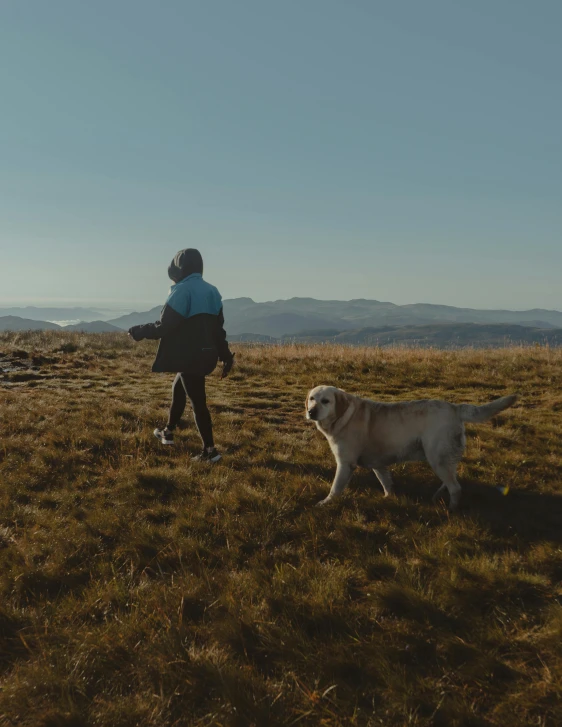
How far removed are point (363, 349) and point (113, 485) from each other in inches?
582

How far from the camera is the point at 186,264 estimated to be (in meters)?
6.52

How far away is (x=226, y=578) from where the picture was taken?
3.71m

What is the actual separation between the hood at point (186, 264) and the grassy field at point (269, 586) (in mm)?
2737

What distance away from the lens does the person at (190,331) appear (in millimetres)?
6375

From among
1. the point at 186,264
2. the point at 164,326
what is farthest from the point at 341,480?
the point at 186,264

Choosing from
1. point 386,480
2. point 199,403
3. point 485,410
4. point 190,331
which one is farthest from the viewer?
point 199,403

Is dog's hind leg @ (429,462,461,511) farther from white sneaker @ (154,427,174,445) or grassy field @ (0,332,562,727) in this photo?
white sneaker @ (154,427,174,445)

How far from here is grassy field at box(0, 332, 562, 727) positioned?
2.57 meters

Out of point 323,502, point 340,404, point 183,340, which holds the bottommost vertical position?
point 323,502

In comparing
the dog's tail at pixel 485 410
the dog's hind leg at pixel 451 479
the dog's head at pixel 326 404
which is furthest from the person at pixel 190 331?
the dog's tail at pixel 485 410

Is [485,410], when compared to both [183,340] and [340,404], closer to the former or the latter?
[340,404]

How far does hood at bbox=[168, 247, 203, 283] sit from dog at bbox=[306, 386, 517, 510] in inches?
108

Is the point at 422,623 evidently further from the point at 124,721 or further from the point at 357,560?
the point at 124,721

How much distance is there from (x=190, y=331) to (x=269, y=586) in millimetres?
3888
